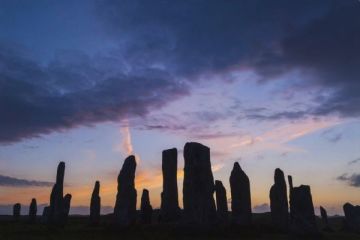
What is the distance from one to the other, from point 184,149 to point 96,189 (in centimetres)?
1426

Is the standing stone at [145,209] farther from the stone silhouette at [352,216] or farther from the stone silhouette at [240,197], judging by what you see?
the stone silhouette at [352,216]

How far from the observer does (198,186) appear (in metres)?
27.9

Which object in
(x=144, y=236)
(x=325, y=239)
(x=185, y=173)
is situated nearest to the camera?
(x=144, y=236)

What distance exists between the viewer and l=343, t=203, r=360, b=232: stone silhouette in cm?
3600

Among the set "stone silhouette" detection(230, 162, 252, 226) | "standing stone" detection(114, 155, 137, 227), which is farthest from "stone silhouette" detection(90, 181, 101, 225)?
"stone silhouette" detection(230, 162, 252, 226)

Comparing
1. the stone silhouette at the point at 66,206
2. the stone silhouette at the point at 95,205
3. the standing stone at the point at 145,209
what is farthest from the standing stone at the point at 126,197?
the stone silhouette at the point at 66,206

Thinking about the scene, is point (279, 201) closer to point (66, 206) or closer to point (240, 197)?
point (240, 197)

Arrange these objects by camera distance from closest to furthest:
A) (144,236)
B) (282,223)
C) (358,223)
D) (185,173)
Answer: (144,236)
(185,173)
(282,223)
(358,223)

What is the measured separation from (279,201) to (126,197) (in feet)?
39.5

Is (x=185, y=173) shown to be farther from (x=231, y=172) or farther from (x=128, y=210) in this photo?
(x=231, y=172)

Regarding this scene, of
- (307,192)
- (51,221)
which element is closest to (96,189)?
(51,221)

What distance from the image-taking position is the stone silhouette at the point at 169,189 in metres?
35.2

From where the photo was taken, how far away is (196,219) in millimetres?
27078

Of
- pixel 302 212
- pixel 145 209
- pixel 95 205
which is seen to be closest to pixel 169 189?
pixel 145 209
